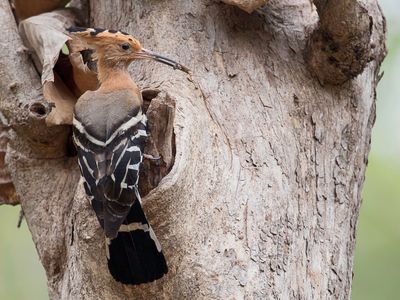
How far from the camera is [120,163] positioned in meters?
3.21

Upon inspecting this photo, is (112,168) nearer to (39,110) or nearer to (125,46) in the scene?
(39,110)

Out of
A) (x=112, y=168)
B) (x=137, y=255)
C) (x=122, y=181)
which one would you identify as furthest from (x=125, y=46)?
(x=137, y=255)

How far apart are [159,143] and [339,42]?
916 millimetres

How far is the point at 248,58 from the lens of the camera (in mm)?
3846

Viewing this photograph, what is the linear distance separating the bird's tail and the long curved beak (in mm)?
756

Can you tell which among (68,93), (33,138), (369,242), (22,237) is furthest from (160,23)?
(22,237)

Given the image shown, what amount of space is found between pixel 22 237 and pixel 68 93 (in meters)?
3.41

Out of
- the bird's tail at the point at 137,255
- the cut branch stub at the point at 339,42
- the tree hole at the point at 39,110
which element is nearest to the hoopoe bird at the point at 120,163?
the bird's tail at the point at 137,255

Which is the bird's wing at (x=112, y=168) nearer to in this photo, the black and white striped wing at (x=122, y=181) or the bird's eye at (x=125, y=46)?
the black and white striped wing at (x=122, y=181)

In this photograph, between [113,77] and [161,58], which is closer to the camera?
[161,58]

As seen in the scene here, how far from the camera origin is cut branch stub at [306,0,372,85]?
3.65 meters

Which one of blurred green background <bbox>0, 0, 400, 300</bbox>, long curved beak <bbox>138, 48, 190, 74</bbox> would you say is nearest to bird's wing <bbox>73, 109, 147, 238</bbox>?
long curved beak <bbox>138, 48, 190, 74</bbox>

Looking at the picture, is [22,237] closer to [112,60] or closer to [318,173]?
[112,60]

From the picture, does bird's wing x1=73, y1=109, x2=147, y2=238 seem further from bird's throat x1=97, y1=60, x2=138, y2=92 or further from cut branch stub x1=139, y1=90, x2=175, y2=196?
bird's throat x1=97, y1=60, x2=138, y2=92
